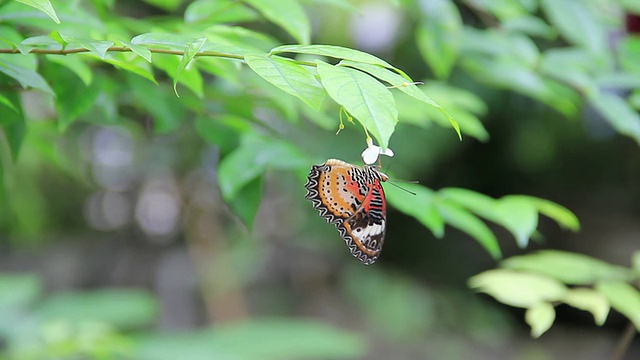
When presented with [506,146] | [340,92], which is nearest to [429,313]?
[506,146]

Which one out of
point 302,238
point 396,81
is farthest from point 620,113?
point 302,238

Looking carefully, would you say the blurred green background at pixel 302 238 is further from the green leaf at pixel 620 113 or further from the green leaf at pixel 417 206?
the green leaf at pixel 417 206

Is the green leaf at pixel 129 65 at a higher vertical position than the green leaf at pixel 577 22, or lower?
lower

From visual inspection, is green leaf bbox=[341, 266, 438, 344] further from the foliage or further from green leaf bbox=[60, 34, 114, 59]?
green leaf bbox=[60, 34, 114, 59]

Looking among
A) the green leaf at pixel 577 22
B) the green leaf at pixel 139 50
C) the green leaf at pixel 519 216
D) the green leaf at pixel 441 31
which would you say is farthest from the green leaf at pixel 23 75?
the green leaf at pixel 577 22

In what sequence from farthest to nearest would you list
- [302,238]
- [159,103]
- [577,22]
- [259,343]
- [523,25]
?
[302,238] < [259,343] < [523,25] < [577,22] < [159,103]

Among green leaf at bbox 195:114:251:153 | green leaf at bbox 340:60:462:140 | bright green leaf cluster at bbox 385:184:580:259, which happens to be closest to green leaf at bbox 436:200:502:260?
bright green leaf cluster at bbox 385:184:580:259

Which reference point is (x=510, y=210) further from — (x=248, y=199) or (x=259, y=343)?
(x=259, y=343)
